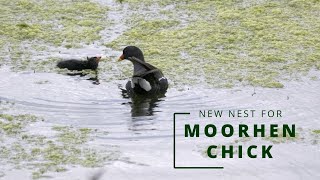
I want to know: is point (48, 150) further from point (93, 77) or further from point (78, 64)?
point (78, 64)

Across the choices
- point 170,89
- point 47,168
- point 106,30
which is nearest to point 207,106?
point 170,89

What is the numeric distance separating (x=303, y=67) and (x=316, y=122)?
215cm

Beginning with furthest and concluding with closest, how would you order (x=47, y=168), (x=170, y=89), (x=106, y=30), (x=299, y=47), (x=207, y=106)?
(x=106, y=30)
(x=299, y=47)
(x=170, y=89)
(x=207, y=106)
(x=47, y=168)

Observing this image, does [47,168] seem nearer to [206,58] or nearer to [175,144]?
[175,144]

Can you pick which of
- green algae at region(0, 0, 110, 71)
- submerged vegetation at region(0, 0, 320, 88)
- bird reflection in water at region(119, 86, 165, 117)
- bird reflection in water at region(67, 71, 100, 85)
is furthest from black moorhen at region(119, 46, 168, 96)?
green algae at region(0, 0, 110, 71)

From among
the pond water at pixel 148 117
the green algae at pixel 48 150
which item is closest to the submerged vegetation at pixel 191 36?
the pond water at pixel 148 117

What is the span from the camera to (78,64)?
11.1m

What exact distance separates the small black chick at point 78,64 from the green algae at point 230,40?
825 mm

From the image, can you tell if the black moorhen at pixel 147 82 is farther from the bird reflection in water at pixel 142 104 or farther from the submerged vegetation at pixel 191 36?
the submerged vegetation at pixel 191 36

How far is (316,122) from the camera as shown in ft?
29.3

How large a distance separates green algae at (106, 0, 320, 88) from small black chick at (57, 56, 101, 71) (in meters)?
0.82

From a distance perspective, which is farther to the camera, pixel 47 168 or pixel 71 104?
pixel 71 104

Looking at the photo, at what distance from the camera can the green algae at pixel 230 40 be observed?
10.8 metres

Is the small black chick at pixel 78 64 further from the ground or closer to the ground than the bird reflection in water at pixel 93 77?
further from the ground
